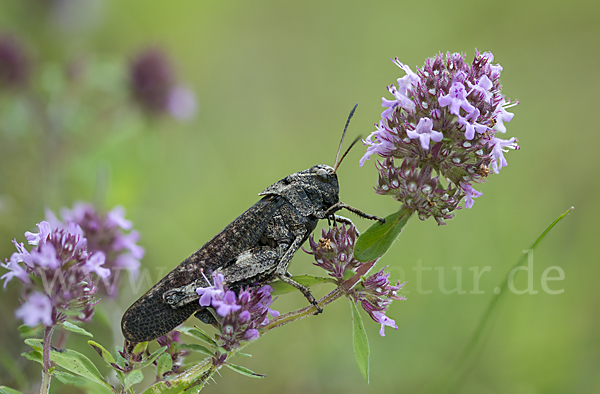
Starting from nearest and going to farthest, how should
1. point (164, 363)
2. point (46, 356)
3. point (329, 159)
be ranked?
point (46, 356)
point (164, 363)
point (329, 159)

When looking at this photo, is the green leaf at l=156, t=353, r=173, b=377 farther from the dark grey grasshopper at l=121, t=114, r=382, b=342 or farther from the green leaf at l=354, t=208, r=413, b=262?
the green leaf at l=354, t=208, r=413, b=262

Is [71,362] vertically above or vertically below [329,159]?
below

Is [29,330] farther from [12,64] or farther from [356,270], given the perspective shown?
[12,64]

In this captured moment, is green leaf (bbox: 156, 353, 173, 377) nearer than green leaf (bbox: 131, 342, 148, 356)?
Yes

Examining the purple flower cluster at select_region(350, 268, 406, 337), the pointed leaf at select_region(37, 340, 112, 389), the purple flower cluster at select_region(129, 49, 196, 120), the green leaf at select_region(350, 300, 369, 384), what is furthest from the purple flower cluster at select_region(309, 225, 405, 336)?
the purple flower cluster at select_region(129, 49, 196, 120)

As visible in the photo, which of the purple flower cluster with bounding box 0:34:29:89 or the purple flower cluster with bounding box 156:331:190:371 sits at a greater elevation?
the purple flower cluster with bounding box 0:34:29:89

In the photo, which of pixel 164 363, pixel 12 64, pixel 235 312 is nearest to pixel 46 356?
pixel 164 363

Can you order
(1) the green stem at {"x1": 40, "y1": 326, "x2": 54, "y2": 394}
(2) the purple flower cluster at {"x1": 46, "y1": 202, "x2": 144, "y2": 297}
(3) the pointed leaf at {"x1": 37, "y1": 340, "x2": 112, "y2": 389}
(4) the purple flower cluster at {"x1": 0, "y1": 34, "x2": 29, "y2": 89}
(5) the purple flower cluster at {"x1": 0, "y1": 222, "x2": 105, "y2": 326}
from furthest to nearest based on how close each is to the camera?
(4) the purple flower cluster at {"x1": 0, "y1": 34, "x2": 29, "y2": 89}, (2) the purple flower cluster at {"x1": 46, "y1": 202, "x2": 144, "y2": 297}, (3) the pointed leaf at {"x1": 37, "y1": 340, "x2": 112, "y2": 389}, (1) the green stem at {"x1": 40, "y1": 326, "x2": 54, "y2": 394}, (5) the purple flower cluster at {"x1": 0, "y1": 222, "x2": 105, "y2": 326}
